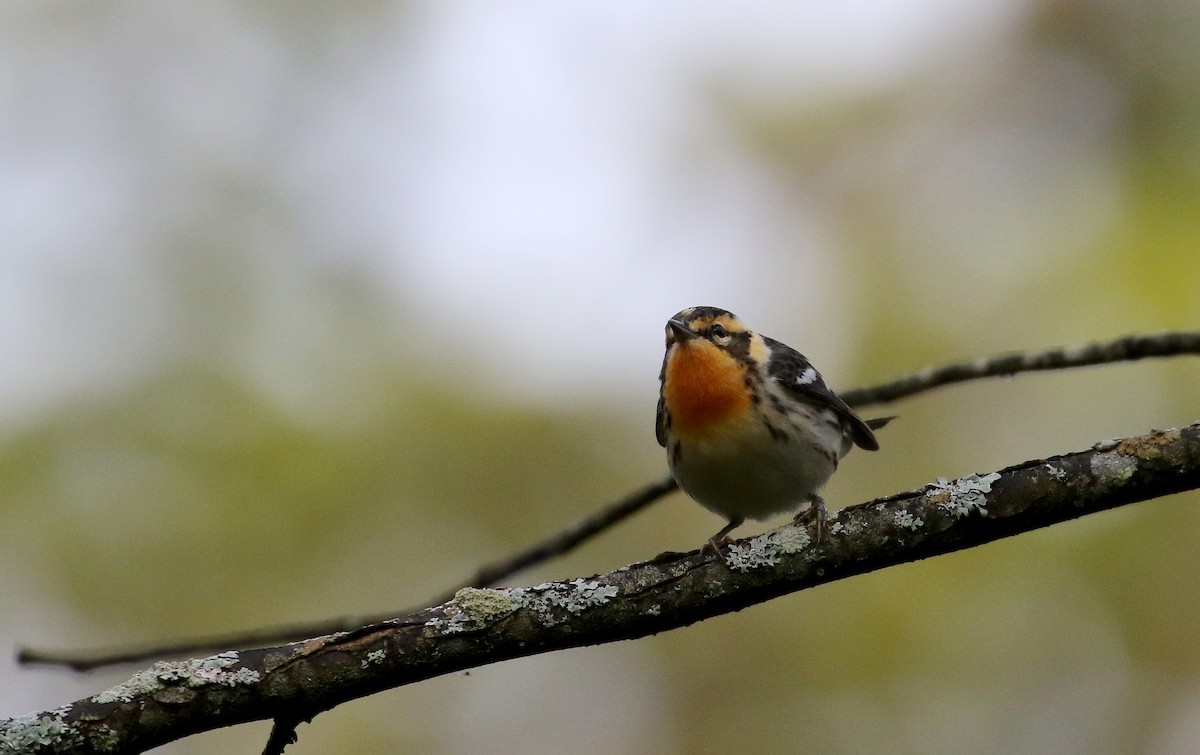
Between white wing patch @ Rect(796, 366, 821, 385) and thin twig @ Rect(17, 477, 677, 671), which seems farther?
white wing patch @ Rect(796, 366, 821, 385)

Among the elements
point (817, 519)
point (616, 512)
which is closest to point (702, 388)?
point (616, 512)

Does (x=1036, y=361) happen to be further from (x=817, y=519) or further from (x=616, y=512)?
(x=616, y=512)

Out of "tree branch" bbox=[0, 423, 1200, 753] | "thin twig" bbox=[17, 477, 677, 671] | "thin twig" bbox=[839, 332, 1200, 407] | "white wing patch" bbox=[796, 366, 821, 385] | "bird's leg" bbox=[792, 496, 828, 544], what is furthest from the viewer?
"white wing patch" bbox=[796, 366, 821, 385]

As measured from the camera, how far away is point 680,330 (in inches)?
244

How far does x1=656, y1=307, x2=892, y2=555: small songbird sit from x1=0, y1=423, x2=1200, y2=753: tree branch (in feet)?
4.89

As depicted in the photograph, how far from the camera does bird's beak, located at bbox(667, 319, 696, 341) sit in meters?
6.18

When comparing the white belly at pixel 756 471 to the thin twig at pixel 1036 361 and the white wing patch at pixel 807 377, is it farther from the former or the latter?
the thin twig at pixel 1036 361

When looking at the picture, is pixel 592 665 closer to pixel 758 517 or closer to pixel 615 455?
pixel 615 455

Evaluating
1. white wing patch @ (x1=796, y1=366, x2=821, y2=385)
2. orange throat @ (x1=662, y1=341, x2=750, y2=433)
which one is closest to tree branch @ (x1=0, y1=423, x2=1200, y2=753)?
orange throat @ (x1=662, y1=341, x2=750, y2=433)

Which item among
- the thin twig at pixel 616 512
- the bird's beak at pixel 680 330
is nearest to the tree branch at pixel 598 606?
the thin twig at pixel 616 512

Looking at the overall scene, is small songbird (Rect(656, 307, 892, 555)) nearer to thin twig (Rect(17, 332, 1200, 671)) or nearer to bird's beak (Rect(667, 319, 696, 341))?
bird's beak (Rect(667, 319, 696, 341))

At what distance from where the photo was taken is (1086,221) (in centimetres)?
934

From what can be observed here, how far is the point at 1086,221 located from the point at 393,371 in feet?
20.4

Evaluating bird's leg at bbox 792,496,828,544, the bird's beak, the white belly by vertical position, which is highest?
the bird's beak
